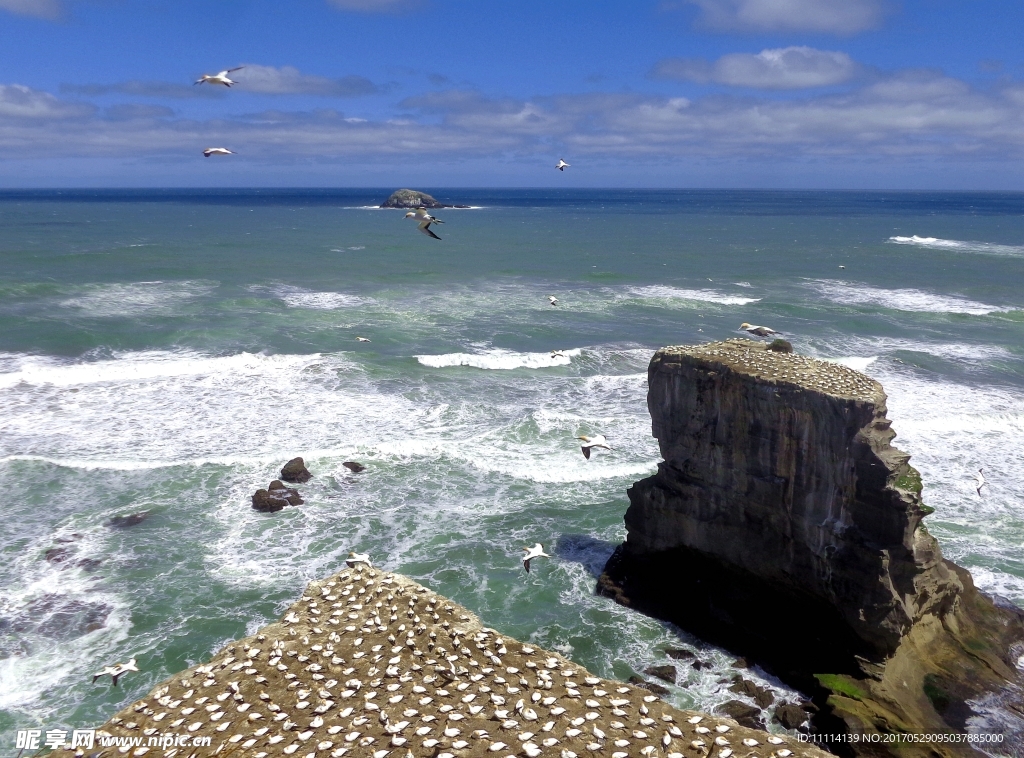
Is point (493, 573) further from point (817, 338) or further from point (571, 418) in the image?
point (817, 338)

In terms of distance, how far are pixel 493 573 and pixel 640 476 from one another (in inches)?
296

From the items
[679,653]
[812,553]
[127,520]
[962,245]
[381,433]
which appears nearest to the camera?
[812,553]

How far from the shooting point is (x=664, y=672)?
56.7ft

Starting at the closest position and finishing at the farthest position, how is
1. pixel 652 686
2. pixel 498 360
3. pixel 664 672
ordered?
pixel 652 686 → pixel 664 672 → pixel 498 360

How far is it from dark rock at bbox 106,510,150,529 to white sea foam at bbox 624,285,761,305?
43.8 meters

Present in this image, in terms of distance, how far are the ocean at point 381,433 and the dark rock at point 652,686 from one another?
26 centimetres

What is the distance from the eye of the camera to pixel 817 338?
46.4 metres

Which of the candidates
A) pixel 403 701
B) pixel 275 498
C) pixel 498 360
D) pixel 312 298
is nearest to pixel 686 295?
pixel 498 360

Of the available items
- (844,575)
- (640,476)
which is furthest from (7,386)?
(844,575)

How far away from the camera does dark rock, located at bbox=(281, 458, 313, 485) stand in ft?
86.7

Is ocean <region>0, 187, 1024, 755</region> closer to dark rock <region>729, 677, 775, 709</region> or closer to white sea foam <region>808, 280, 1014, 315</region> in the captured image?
dark rock <region>729, 677, 775, 709</region>

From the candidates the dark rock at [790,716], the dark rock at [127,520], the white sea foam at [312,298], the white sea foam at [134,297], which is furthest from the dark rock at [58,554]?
the white sea foam at [312,298]

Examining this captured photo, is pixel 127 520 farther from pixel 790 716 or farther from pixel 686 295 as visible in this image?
pixel 686 295

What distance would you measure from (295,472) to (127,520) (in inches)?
208
